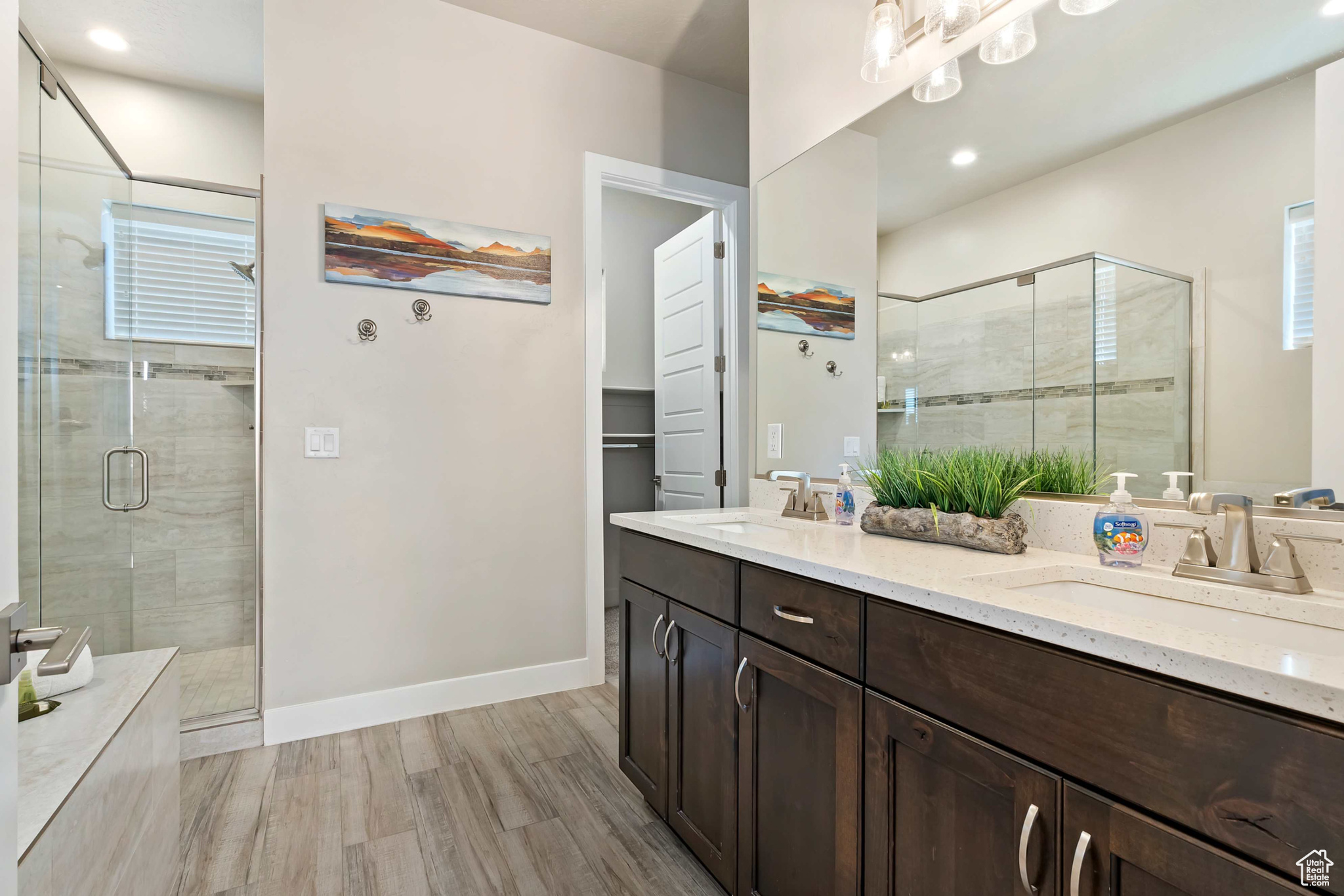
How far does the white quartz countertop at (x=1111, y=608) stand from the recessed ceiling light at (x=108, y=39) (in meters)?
3.23

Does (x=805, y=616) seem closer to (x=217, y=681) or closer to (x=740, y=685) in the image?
(x=740, y=685)

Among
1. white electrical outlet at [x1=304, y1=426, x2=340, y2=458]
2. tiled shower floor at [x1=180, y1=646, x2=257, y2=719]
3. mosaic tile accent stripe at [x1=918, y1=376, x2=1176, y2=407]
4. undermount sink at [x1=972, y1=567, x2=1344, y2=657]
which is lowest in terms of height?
tiled shower floor at [x1=180, y1=646, x2=257, y2=719]

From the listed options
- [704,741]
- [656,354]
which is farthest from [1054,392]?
[656,354]

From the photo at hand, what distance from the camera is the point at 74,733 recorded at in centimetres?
110

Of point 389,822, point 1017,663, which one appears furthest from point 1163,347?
point 389,822

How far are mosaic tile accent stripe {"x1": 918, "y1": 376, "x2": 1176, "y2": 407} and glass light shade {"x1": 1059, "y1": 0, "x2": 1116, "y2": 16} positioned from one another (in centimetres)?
74

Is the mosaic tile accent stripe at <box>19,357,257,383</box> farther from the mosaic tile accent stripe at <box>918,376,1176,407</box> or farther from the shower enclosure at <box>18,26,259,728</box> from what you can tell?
the mosaic tile accent stripe at <box>918,376,1176,407</box>

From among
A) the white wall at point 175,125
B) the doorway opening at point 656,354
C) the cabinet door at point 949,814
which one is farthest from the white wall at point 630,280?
the cabinet door at point 949,814

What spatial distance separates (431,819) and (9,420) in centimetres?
164

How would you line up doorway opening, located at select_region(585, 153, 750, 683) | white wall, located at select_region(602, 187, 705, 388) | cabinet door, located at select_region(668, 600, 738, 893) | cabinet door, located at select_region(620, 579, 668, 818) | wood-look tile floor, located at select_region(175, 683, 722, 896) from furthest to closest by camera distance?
1. white wall, located at select_region(602, 187, 705, 388)
2. doorway opening, located at select_region(585, 153, 750, 683)
3. cabinet door, located at select_region(620, 579, 668, 818)
4. wood-look tile floor, located at select_region(175, 683, 722, 896)
5. cabinet door, located at select_region(668, 600, 738, 893)

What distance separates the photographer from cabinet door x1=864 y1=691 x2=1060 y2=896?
31.9 inches

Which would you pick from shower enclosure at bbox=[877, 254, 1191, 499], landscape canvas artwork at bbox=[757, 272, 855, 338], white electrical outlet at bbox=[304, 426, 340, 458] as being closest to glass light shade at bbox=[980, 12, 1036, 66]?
shower enclosure at bbox=[877, 254, 1191, 499]

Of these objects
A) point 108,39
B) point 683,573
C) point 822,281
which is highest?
point 108,39

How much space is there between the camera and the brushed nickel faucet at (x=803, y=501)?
2000 mm
